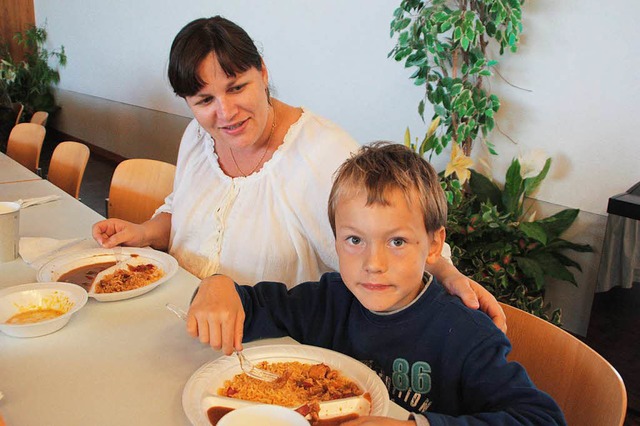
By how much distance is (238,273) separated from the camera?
159cm

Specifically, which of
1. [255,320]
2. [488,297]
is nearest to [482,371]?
[488,297]

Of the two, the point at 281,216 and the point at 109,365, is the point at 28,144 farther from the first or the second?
the point at 109,365

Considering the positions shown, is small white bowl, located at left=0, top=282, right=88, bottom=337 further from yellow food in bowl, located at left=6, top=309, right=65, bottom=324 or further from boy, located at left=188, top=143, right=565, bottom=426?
boy, located at left=188, top=143, right=565, bottom=426

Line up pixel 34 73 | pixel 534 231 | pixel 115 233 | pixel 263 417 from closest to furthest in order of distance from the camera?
pixel 263 417 < pixel 115 233 < pixel 534 231 < pixel 34 73

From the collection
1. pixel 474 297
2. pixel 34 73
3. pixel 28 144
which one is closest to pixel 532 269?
pixel 474 297

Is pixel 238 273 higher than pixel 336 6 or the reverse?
the reverse

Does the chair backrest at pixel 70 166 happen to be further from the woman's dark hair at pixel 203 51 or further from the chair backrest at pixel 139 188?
the woman's dark hair at pixel 203 51

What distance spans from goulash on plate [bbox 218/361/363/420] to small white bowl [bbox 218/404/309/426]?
15 centimetres

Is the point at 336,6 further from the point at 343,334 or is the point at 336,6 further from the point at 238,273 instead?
the point at 343,334

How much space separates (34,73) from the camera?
24.3ft

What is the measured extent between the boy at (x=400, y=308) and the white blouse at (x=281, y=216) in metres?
0.38

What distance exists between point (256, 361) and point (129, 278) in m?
0.50

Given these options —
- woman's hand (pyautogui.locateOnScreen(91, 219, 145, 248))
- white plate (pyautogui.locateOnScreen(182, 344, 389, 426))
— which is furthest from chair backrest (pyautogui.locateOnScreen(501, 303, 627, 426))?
woman's hand (pyautogui.locateOnScreen(91, 219, 145, 248))

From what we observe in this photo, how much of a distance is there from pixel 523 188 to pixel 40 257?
202 cm
